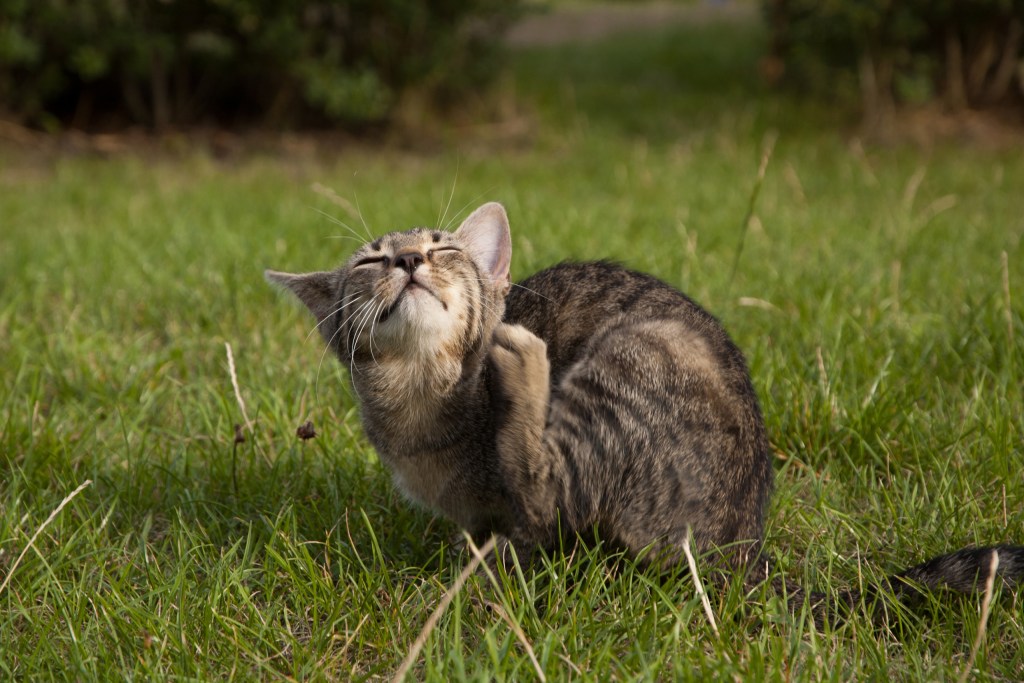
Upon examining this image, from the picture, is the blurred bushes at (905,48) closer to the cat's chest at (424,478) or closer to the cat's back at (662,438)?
the cat's back at (662,438)

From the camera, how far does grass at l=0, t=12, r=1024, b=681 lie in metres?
2.31

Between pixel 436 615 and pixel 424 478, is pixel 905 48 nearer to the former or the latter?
pixel 424 478

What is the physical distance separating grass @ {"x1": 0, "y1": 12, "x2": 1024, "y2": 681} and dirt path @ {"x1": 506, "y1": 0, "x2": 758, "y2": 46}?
9.53 meters

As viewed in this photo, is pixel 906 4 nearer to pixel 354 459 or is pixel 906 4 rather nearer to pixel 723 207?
pixel 723 207

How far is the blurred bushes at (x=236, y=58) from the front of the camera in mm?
8500

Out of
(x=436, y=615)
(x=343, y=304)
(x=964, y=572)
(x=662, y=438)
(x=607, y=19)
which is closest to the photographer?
(x=436, y=615)

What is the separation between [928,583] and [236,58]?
27.5ft

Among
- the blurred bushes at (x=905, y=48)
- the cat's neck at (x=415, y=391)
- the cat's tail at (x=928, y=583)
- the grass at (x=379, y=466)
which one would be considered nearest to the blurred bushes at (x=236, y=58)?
the grass at (x=379, y=466)

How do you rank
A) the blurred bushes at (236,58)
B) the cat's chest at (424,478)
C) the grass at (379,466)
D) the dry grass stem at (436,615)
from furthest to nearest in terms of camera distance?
the blurred bushes at (236,58) < the cat's chest at (424,478) < the grass at (379,466) < the dry grass stem at (436,615)

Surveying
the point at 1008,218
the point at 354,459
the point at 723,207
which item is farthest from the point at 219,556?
the point at 1008,218

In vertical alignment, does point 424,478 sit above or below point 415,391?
below

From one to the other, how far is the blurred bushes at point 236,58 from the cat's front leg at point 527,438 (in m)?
6.70

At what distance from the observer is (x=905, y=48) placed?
30.2ft

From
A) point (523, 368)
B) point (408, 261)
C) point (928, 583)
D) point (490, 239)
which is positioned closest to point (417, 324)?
point (408, 261)
